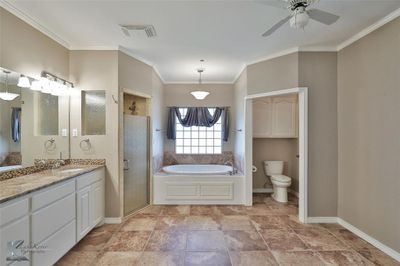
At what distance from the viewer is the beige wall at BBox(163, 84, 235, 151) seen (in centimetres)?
525

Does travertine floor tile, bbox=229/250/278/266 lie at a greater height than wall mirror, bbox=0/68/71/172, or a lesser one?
lesser

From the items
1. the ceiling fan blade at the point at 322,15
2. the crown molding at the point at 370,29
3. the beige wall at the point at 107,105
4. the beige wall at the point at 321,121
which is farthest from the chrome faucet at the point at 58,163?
the crown molding at the point at 370,29

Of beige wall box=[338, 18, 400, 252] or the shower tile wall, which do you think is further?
the shower tile wall

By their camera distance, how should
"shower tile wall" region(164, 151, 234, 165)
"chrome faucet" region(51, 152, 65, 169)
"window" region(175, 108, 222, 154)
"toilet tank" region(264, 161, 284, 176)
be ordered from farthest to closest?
"window" region(175, 108, 222, 154) → "shower tile wall" region(164, 151, 234, 165) → "toilet tank" region(264, 161, 284, 176) → "chrome faucet" region(51, 152, 65, 169)

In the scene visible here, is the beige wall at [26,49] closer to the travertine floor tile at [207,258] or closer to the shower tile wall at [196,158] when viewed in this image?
the travertine floor tile at [207,258]

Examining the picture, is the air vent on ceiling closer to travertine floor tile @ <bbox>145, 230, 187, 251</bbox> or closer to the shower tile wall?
travertine floor tile @ <bbox>145, 230, 187, 251</bbox>

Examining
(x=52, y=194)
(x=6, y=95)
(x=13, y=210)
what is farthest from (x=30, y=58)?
(x=13, y=210)

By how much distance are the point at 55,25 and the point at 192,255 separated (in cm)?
322

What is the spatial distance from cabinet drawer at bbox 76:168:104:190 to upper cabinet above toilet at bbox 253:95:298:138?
3.20 metres

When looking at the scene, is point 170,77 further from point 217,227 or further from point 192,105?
point 217,227

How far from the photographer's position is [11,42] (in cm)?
Answer: 220

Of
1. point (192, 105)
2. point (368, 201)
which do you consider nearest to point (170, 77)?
point (192, 105)

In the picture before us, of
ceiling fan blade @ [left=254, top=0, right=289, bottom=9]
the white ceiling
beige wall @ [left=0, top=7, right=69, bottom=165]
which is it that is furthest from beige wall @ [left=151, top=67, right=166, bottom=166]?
ceiling fan blade @ [left=254, top=0, right=289, bottom=9]

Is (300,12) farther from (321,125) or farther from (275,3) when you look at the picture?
(321,125)
